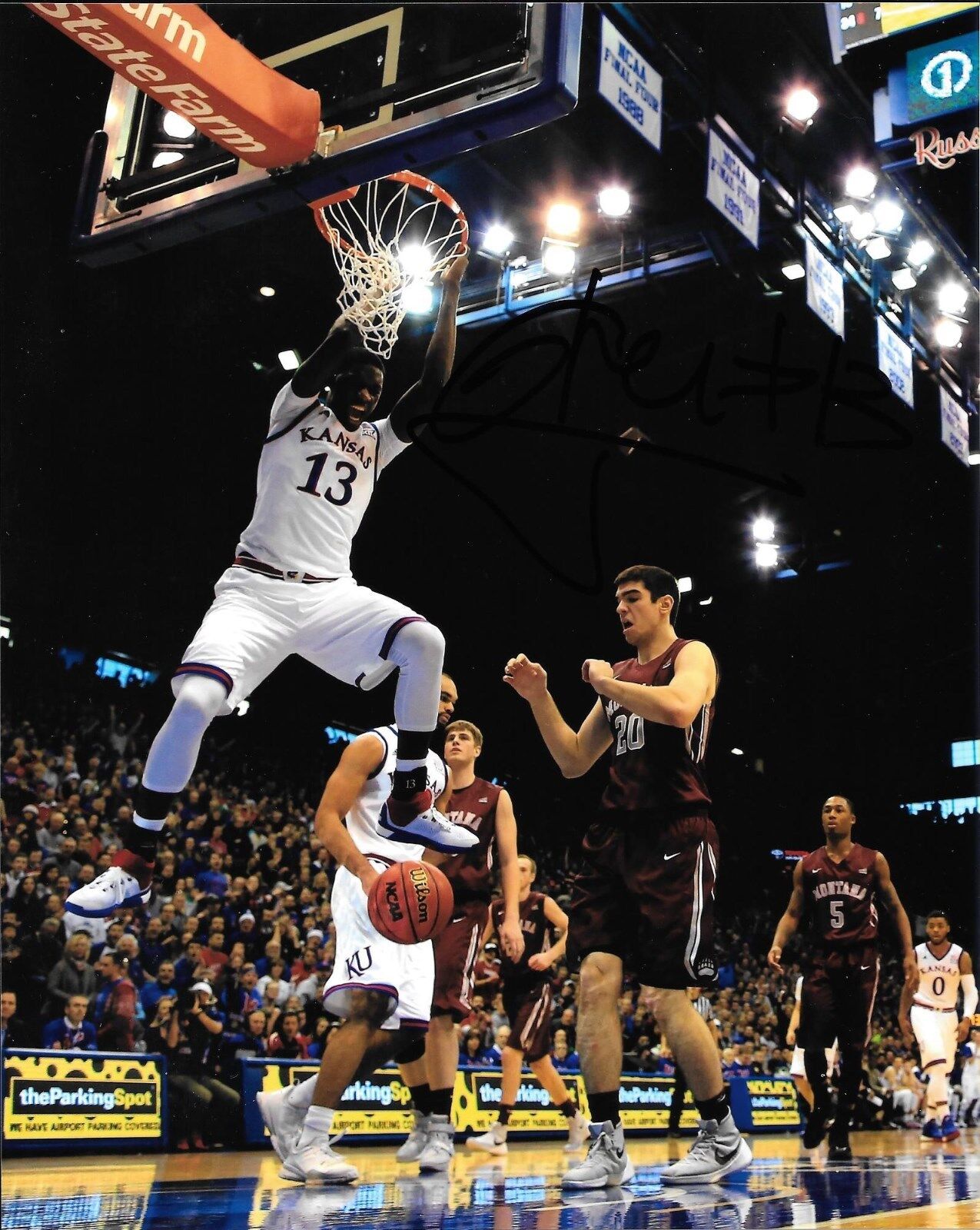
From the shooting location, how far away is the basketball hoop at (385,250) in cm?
580

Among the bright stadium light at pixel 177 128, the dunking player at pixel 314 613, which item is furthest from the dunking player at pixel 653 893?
the bright stadium light at pixel 177 128

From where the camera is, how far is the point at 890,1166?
6074mm

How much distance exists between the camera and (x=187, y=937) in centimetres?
988

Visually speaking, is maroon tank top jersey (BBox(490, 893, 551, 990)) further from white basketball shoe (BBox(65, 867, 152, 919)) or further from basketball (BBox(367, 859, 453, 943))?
white basketball shoe (BBox(65, 867, 152, 919))

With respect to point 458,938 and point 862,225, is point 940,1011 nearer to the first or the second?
point 458,938

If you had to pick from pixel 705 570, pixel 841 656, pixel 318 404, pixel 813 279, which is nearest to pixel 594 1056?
pixel 318 404

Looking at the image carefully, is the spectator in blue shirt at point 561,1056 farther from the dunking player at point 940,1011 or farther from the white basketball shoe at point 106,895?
the white basketball shoe at point 106,895

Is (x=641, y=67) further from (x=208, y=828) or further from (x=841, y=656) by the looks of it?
(x=841, y=656)

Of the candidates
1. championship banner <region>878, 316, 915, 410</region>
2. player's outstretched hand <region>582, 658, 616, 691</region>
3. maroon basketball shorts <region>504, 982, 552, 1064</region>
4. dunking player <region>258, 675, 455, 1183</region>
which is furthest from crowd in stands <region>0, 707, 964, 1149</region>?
championship banner <region>878, 316, 915, 410</region>

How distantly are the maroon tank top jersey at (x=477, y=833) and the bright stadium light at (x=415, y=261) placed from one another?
266 cm

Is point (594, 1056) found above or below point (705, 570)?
below

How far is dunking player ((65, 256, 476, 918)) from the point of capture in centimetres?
459

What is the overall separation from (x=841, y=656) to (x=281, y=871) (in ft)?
30.6

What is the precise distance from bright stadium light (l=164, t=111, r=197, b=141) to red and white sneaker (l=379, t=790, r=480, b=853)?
4115mm
